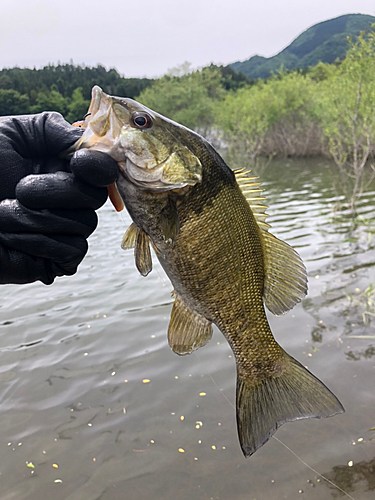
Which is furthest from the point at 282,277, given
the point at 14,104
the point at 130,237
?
the point at 14,104

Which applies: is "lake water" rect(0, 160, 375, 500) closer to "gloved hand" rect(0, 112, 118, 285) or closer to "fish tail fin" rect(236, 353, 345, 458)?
"fish tail fin" rect(236, 353, 345, 458)

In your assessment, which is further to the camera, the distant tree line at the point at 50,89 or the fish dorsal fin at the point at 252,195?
the distant tree line at the point at 50,89

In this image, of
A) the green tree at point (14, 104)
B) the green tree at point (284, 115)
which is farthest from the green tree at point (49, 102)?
the green tree at point (284, 115)

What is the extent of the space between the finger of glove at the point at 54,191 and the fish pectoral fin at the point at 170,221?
457 mm

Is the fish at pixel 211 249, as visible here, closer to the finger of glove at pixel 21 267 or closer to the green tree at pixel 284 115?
the finger of glove at pixel 21 267

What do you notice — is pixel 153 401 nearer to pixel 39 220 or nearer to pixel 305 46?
pixel 39 220

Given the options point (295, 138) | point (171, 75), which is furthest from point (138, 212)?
point (171, 75)

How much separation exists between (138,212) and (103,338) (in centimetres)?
498

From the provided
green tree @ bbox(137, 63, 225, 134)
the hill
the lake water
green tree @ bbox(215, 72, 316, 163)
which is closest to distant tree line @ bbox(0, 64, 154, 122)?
green tree @ bbox(137, 63, 225, 134)

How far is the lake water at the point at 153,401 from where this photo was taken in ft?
11.5

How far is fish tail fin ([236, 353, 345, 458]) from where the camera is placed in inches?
71.5

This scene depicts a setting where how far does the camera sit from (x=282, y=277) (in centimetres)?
202

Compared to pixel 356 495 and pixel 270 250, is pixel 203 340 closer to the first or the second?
pixel 270 250

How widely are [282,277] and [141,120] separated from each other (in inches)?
44.6
